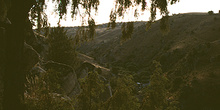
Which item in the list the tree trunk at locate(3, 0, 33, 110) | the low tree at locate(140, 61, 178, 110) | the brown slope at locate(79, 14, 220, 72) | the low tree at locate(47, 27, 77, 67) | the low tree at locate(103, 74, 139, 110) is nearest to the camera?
the tree trunk at locate(3, 0, 33, 110)

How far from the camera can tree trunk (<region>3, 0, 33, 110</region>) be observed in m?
4.37

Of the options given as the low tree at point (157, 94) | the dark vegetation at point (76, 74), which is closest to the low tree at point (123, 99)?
the dark vegetation at point (76, 74)

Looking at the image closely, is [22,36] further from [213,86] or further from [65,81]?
[213,86]

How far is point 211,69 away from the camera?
33.5m

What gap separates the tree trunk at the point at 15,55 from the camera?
4.37 m

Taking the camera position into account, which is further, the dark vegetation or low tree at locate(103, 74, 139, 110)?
low tree at locate(103, 74, 139, 110)

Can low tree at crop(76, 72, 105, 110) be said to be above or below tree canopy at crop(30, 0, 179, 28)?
below

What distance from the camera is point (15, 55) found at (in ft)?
14.9

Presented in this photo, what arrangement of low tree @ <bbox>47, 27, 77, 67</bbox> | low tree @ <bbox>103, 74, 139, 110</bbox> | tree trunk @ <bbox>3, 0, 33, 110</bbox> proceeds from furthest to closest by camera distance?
low tree @ <bbox>47, 27, 77, 67</bbox> → low tree @ <bbox>103, 74, 139, 110</bbox> → tree trunk @ <bbox>3, 0, 33, 110</bbox>

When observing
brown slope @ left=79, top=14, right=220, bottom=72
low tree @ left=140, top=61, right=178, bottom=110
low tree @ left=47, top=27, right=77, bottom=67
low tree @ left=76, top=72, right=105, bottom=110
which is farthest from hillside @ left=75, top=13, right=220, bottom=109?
low tree @ left=47, top=27, right=77, bottom=67

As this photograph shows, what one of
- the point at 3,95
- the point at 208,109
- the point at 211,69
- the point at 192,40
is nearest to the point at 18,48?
the point at 3,95

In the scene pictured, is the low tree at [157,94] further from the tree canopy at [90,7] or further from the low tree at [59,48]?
the low tree at [59,48]

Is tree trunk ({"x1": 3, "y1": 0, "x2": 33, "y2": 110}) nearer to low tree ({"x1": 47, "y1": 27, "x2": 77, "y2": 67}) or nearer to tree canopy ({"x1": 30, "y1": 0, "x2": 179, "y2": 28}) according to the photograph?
tree canopy ({"x1": 30, "y1": 0, "x2": 179, "y2": 28})

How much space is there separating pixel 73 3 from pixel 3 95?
10.3 ft
